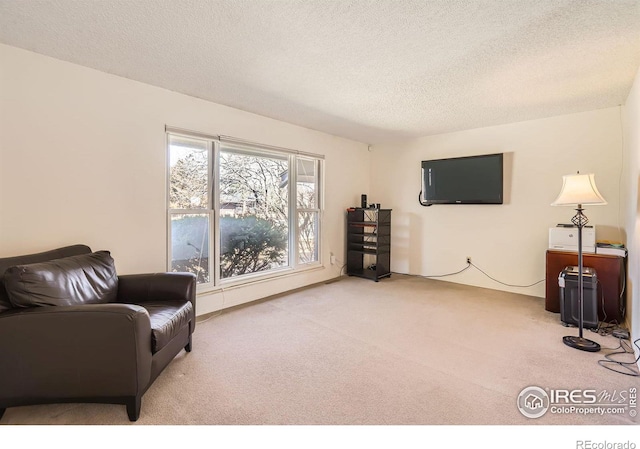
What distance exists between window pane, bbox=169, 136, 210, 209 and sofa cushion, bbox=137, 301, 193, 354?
48.1 inches

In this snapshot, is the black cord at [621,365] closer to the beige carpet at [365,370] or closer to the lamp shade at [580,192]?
the beige carpet at [365,370]

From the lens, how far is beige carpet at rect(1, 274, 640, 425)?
1711 mm

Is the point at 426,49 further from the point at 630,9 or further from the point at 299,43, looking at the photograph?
the point at 630,9

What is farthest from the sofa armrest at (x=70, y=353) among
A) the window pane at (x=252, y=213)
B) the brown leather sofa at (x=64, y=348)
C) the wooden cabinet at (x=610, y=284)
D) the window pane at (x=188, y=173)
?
the wooden cabinet at (x=610, y=284)

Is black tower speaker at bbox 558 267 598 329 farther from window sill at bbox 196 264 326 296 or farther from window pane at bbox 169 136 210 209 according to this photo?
window pane at bbox 169 136 210 209

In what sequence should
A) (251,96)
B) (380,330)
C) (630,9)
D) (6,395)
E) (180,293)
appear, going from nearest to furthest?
(6,395)
(630,9)
(180,293)
(380,330)
(251,96)

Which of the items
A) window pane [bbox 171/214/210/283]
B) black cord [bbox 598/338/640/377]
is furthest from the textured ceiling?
black cord [bbox 598/338/640/377]

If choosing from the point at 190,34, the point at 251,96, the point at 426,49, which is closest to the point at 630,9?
the point at 426,49

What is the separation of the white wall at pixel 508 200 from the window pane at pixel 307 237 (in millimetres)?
1513

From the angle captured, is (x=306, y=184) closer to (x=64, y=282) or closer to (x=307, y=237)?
(x=307, y=237)

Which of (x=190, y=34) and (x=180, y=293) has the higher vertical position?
(x=190, y=34)

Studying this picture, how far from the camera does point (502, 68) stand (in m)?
2.55

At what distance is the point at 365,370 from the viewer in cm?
219
